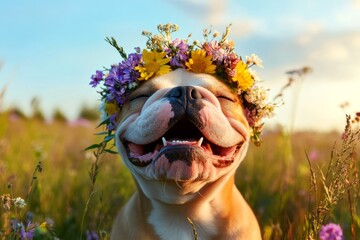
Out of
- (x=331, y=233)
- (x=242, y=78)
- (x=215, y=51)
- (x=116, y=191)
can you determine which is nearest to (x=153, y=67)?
(x=215, y=51)

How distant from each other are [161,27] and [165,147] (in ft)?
2.88

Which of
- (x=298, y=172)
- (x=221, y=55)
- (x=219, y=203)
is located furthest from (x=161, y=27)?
(x=298, y=172)

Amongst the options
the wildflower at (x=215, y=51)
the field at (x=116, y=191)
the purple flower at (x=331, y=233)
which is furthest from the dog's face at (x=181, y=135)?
the purple flower at (x=331, y=233)

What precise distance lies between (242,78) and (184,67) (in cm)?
30

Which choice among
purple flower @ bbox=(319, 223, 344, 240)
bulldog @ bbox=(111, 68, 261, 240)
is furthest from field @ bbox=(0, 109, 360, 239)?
bulldog @ bbox=(111, 68, 261, 240)

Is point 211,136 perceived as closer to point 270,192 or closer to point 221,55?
point 221,55

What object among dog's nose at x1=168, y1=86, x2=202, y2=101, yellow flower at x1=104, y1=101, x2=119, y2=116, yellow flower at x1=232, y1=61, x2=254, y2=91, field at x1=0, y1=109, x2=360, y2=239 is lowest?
field at x1=0, y1=109, x2=360, y2=239

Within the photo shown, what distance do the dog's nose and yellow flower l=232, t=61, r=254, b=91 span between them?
391mm

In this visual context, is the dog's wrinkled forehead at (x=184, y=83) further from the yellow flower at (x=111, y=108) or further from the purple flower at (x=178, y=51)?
the yellow flower at (x=111, y=108)

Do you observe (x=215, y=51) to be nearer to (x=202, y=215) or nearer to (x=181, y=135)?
(x=181, y=135)

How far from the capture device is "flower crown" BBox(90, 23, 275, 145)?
2830mm

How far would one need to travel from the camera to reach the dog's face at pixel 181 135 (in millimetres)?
2422

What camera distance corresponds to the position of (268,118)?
10.1ft

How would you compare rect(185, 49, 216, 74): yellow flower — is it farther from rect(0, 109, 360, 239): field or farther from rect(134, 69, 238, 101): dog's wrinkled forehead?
rect(0, 109, 360, 239): field
